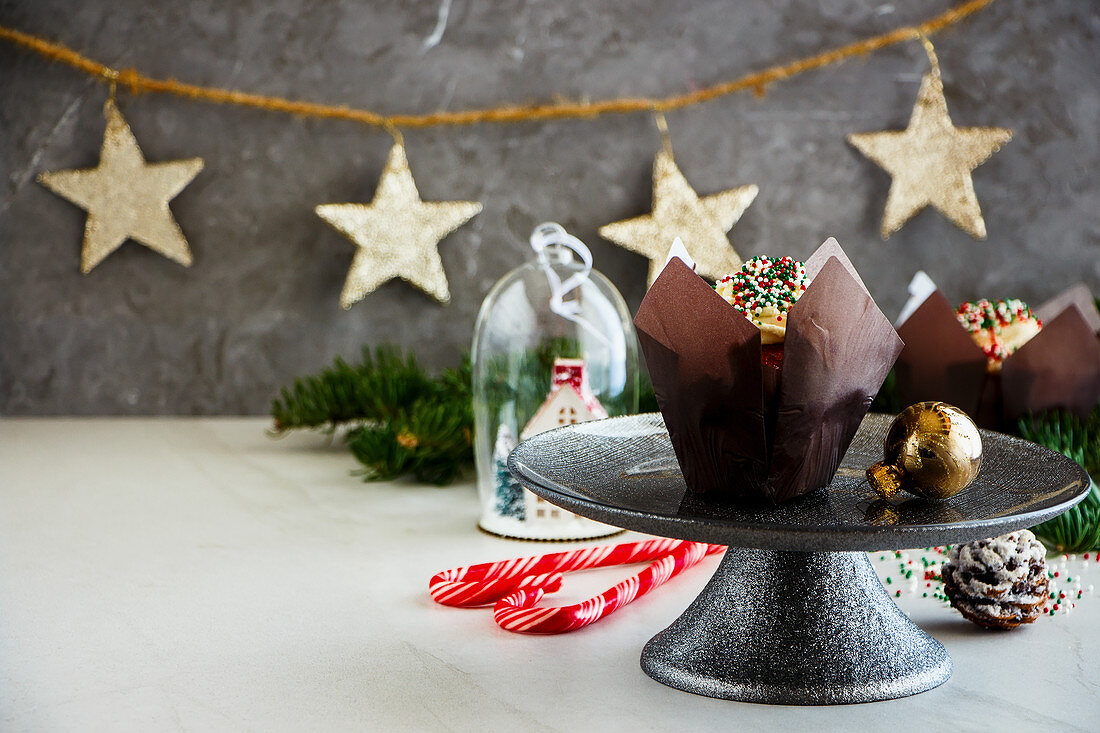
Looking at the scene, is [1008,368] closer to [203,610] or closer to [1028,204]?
[1028,204]

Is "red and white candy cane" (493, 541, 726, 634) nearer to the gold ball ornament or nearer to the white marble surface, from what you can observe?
the white marble surface

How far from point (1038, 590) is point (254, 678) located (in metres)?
0.54

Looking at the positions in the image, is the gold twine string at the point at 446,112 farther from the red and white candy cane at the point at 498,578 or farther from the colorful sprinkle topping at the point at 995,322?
the red and white candy cane at the point at 498,578

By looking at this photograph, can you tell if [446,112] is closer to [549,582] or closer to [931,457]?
[549,582]

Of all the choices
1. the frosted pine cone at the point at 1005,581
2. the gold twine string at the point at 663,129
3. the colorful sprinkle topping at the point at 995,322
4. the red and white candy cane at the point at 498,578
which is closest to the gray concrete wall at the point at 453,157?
the gold twine string at the point at 663,129

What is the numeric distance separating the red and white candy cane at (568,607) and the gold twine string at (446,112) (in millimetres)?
808

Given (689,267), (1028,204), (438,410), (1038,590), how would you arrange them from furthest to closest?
(1028,204), (438,410), (1038,590), (689,267)

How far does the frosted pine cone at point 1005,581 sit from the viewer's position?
74 centimetres

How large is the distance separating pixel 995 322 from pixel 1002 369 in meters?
0.07

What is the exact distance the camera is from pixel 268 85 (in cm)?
150

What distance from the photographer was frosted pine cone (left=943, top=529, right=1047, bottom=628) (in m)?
0.74

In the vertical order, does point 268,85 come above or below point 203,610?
above

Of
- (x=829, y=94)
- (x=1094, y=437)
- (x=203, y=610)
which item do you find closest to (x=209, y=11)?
(x=829, y=94)

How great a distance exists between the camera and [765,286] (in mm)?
714
